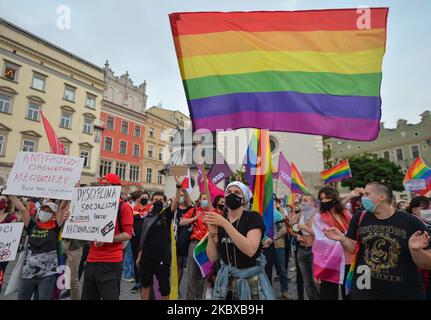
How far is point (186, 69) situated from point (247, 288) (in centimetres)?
236

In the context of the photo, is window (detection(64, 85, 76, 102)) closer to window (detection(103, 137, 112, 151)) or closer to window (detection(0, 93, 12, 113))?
window (detection(0, 93, 12, 113))

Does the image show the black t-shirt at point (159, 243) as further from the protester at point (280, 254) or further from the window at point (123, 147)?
the window at point (123, 147)

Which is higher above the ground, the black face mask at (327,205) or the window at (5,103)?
the window at (5,103)

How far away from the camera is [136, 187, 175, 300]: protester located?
4.15 metres

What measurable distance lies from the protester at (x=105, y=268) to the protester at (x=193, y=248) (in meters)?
1.23

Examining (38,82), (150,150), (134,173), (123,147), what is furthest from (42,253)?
(150,150)

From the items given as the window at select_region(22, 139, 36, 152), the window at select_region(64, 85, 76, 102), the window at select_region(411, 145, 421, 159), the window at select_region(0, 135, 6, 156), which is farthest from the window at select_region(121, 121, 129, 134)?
the window at select_region(411, 145, 421, 159)

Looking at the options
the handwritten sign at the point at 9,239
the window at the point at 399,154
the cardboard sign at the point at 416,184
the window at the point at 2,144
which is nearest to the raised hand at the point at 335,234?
the handwritten sign at the point at 9,239

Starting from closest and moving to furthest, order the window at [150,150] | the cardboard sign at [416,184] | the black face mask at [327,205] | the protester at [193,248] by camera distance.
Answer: the black face mask at [327,205] < the protester at [193,248] < the cardboard sign at [416,184] < the window at [150,150]

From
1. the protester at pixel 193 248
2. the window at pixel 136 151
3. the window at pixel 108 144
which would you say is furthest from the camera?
the window at pixel 136 151

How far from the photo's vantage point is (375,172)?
116 ft

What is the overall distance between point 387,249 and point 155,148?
41.4m

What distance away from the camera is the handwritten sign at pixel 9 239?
3.71m
